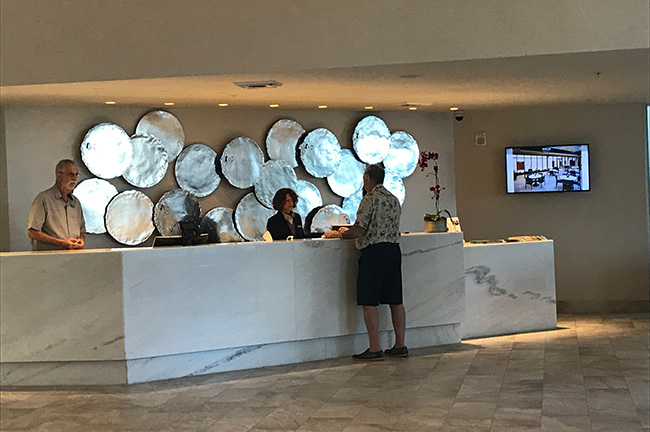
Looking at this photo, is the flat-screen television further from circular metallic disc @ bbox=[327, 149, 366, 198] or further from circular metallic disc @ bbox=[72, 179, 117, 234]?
circular metallic disc @ bbox=[72, 179, 117, 234]

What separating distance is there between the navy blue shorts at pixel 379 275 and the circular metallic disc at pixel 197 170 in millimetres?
2152

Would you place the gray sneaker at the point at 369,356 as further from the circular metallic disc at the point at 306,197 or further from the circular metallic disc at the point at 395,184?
the circular metallic disc at the point at 395,184

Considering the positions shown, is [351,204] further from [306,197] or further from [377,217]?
[377,217]

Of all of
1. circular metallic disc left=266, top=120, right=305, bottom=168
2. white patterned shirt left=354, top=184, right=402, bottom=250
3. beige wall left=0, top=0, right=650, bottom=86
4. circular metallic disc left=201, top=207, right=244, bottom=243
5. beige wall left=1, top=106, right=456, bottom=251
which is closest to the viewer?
beige wall left=0, top=0, right=650, bottom=86

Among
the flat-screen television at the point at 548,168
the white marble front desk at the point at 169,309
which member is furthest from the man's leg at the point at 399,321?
the flat-screen television at the point at 548,168

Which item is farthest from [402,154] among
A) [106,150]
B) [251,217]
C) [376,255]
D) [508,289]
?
[106,150]

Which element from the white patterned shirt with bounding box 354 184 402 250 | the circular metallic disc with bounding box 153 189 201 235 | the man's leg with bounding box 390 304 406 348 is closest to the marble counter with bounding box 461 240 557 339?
the man's leg with bounding box 390 304 406 348

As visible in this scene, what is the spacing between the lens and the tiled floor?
5.14 metres

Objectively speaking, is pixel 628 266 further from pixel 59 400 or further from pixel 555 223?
pixel 59 400

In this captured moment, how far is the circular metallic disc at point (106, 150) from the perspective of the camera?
8.15 m

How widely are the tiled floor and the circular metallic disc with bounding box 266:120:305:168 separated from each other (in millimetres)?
2571

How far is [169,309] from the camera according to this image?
6.59 m

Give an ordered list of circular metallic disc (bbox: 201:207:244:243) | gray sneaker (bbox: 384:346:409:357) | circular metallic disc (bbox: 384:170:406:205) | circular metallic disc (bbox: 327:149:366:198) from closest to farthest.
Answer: gray sneaker (bbox: 384:346:409:357)
circular metallic disc (bbox: 201:207:244:243)
circular metallic disc (bbox: 327:149:366:198)
circular metallic disc (bbox: 384:170:406:205)

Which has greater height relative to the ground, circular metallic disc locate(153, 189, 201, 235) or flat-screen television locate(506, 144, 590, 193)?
flat-screen television locate(506, 144, 590, 193)
